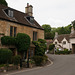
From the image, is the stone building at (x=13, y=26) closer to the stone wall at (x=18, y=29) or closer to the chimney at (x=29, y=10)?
the stone wall at (x=18, y=29)

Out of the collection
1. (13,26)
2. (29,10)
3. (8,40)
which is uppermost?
(29,10)

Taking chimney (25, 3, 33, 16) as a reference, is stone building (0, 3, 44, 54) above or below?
below

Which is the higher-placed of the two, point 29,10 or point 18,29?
point 29,10

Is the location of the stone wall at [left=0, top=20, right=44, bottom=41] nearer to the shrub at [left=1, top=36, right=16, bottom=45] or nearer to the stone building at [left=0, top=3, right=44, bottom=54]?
the stone building at [left=0, top=3, right=44, bottom=54]

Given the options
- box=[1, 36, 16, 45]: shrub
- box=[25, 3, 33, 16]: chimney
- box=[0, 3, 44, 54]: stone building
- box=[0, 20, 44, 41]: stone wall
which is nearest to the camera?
box=[1, 36, 16, 45]: shrub

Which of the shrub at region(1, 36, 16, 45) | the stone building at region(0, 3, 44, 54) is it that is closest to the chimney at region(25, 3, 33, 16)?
the stone building at region(0, 3, 44, 54)

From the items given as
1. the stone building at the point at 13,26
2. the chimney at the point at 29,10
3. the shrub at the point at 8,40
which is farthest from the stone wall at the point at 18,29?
the chimney at the point at 29,10

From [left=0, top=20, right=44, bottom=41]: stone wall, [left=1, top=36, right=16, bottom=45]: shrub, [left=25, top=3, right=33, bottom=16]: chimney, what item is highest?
[left=25, top=3, right=33, bottom=16]: chimney

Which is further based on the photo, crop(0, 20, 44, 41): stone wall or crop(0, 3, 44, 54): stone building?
crop(0, 3, 44, 54): stone building

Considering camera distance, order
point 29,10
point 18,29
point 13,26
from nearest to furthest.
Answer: point 13,26 → point 18,29 → point 29,10

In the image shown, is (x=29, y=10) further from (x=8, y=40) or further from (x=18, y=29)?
(x=8, y=40)

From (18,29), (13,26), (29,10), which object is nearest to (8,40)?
(13,26)

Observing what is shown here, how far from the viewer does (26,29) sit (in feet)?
69.1

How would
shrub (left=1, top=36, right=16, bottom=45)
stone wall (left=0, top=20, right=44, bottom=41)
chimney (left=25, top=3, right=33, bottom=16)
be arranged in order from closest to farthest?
1. shrub (left=1, top=36, right=16, bottom=45)
2. stone wall (left=0, top=20, right=44, bottom=41)
3. chimney (left=25, top=3, right=33, bottom=16)
